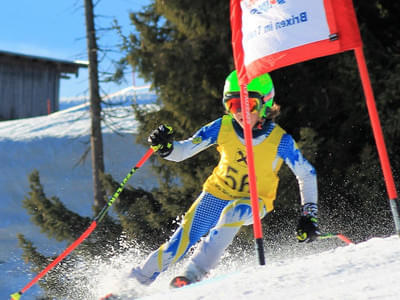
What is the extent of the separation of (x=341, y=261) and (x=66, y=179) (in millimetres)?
15205

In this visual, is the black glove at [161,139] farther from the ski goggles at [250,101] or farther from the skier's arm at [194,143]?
the ski goggles at [250,101]

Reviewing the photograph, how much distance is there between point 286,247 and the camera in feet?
24.0

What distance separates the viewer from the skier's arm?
4.31 meters

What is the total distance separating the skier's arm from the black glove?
11cm

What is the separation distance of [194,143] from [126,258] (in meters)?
3.45

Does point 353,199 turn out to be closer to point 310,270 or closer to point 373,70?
point 373,70

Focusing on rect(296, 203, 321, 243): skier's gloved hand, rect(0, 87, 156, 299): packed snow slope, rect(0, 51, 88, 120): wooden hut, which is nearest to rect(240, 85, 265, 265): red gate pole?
rect(296, 203, 321, 243): skier's gloved hand

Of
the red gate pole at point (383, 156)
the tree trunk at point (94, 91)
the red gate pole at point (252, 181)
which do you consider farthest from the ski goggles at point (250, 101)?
the tree trunk at point (94, 91)

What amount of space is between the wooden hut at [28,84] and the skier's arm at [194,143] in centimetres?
2221

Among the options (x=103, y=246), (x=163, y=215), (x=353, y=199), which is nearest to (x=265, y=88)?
(x=353, y=199)

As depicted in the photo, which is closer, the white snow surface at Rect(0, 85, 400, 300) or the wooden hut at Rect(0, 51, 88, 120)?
the white snow surface at Rect(0, 85, 400, 300)

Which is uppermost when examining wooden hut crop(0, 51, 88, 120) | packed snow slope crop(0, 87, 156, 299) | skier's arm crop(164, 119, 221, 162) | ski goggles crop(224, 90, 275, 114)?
wooden hut crop(0, 51, 88, 120)

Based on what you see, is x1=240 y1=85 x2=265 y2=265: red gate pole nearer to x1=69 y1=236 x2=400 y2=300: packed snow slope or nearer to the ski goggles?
the ski goggles

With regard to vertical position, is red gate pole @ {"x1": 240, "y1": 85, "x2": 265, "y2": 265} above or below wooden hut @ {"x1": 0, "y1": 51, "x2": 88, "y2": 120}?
below
